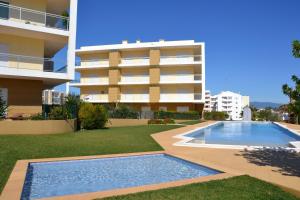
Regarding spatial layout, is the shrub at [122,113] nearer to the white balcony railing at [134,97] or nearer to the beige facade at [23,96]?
the beige facade at [23,96]

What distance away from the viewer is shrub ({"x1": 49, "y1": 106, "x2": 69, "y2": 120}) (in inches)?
638

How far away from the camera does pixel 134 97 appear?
139 ft

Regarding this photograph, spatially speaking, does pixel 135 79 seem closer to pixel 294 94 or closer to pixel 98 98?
pixel 98 98

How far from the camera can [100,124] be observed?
817 inches

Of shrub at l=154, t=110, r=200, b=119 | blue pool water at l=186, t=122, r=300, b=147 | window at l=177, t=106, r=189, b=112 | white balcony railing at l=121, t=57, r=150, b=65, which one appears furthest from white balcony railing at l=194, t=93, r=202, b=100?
blue pool water at l=186, t=122, r=300, b=147

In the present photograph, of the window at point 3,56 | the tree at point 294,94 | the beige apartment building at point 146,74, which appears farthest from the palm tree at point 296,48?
the beige apartment building at point 146,74

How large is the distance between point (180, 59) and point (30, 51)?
79.5 ft

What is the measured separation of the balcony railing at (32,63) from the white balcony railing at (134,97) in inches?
908

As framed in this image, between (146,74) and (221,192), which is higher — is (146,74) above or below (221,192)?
above

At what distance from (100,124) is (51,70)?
5.12 m

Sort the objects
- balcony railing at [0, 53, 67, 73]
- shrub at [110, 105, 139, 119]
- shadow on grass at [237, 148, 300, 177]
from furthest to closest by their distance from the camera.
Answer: shrub at [110, 105, 139, 119], balcony railing at [0, 53, 67, 73], shadow on grass at [237, 148, 300, 177]

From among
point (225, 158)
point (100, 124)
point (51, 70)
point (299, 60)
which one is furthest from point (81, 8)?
point (299, 60)

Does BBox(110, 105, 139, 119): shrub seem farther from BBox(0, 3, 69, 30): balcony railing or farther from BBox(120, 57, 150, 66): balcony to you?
BBox(120, 57, 150, 66): balcony

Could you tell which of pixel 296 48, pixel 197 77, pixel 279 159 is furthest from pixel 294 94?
pixel 197 77
